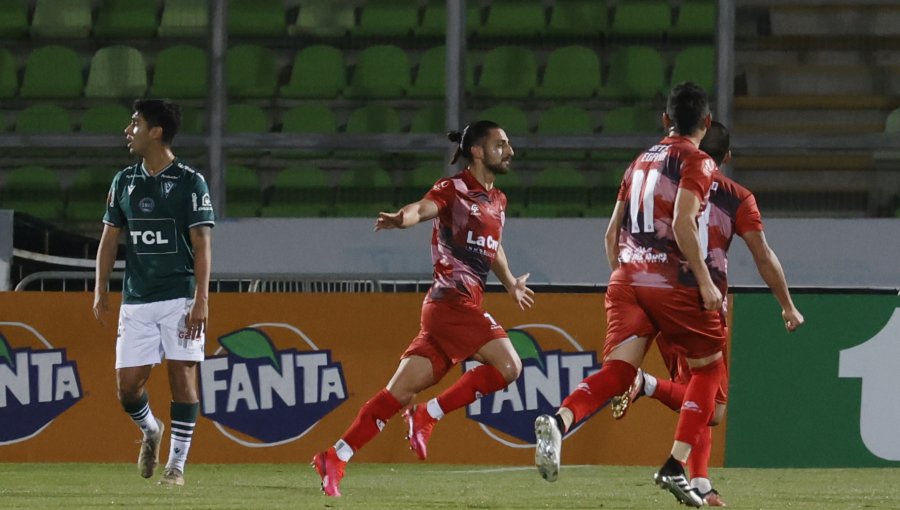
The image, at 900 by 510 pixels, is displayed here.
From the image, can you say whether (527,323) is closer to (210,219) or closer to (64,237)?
(210,219)

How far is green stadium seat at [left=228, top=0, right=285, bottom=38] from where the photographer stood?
1419 cm

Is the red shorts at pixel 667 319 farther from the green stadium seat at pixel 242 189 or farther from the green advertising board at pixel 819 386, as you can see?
the green stadium seat at pixel 242 189

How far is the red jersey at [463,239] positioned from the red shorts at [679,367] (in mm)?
1007

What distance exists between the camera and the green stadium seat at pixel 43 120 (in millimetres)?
13633

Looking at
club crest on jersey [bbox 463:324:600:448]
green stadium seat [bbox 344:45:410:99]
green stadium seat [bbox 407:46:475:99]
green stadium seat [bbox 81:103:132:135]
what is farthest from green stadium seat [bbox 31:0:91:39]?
club crest on jersey [bbox 463:324:600:448]

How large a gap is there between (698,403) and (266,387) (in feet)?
12.9

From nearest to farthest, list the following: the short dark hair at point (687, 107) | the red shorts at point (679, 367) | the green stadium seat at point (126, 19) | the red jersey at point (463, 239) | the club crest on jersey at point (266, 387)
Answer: the short dark hair at point (687, 107) < the red shorts at point (679, 367) < the red jersey at point (463, 239) < the club crest on jersey at point (266, 387) < the green stadium seat at point (126, 19)

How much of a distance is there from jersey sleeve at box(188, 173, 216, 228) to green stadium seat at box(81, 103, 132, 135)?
21.3ft

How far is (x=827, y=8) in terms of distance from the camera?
14.6 m

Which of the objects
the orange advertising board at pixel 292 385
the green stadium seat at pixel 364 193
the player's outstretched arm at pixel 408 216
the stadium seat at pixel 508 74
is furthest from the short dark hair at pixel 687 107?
the stadium seat at pixel 508 74

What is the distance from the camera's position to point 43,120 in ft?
44.9

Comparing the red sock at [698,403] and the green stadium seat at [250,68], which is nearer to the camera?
the red sock at [698,403]

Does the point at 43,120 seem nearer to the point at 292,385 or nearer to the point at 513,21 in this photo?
the point at 513,21

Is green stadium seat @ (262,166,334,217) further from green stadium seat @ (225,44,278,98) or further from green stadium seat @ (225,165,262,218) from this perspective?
green stadium seat @ (225,44,278,98)
